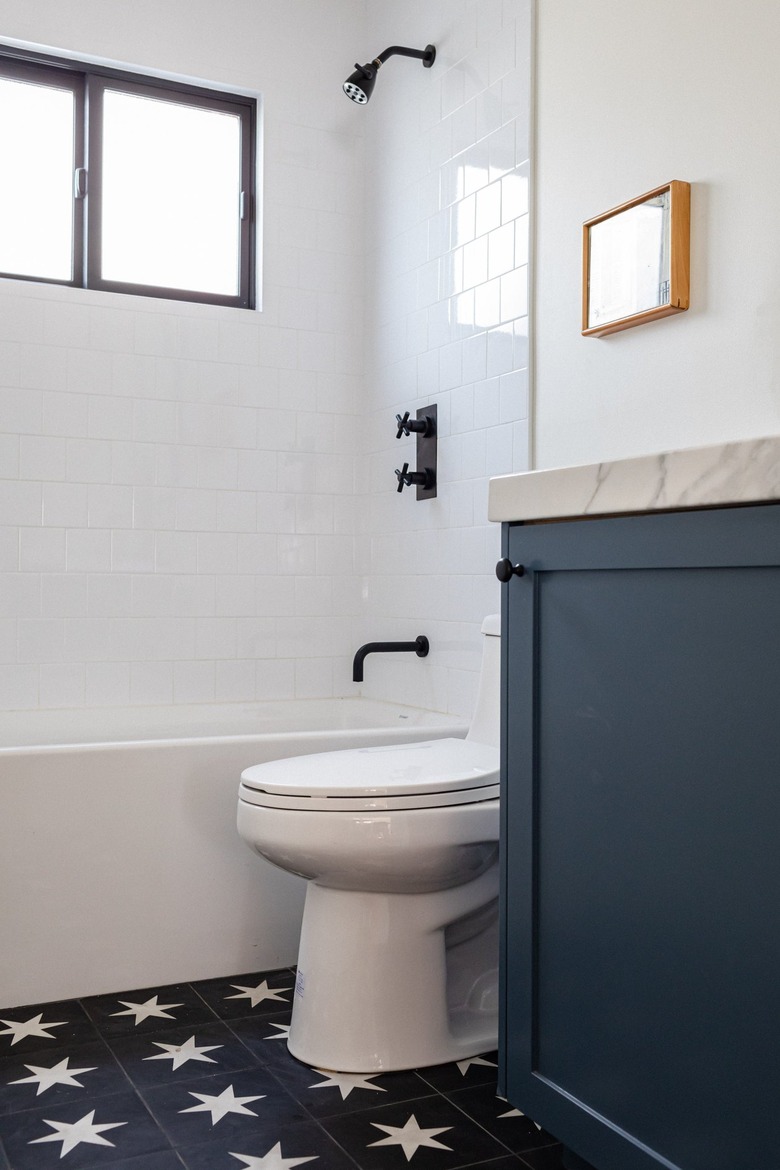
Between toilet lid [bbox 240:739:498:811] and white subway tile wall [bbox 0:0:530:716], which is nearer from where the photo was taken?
toilet lid [bbox 240:739:498:811]

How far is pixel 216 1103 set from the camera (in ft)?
5.67

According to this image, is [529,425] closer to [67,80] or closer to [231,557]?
[231,557]

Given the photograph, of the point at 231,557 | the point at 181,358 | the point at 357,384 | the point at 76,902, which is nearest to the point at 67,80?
the point at 181,358

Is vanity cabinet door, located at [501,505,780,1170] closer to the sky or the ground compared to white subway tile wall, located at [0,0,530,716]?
closer to the ground

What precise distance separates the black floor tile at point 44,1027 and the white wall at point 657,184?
58.5 inches

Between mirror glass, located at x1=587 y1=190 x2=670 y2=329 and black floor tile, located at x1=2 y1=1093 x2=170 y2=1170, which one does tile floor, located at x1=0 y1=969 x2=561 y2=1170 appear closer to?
black floor tile, located at x1=2 y1=1093 x2=170 y2=1170

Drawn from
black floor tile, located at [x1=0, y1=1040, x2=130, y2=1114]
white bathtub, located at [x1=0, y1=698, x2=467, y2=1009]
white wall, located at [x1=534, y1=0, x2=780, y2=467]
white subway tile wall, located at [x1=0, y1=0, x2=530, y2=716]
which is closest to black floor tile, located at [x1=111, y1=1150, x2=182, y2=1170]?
black floor tile, located at [x1=0, y1=1040, x2=130, y2=1114]

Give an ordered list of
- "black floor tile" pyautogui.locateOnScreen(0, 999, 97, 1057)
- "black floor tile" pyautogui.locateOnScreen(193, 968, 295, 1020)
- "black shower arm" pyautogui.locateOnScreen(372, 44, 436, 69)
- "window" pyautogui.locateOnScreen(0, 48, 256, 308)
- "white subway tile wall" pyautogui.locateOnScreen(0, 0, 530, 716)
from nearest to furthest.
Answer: "black floor tile" pyautogui.locateOnScreen(0, 999, 97, 1057), "black floor tile" pyautogui.locateOnScreen(193, 968, 295, 1020), "white subway tile wall" pyautogui.locateOnScreen(0, 0, 530, 716), "black shower arm" pyautogui.locateOnScreen(372, 44, 436, 69), "window" pyautogui.locateOnScreen(0, 48, 256, 308)

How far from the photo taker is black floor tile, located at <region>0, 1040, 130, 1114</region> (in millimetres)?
1741

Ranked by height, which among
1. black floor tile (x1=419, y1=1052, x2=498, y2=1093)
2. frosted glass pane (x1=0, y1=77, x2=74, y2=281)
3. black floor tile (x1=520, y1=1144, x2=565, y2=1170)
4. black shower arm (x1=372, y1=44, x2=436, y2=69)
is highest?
black shower arm (x1=372, y1=44, x2=436, y2=69)

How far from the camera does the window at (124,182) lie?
2928mm

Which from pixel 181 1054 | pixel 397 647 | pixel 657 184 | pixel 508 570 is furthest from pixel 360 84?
pixel 181 1054

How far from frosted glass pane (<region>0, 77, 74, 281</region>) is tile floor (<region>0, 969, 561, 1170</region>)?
6.37ft

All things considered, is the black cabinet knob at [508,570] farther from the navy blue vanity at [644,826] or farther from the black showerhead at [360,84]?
the black showerhead at [360,84]
